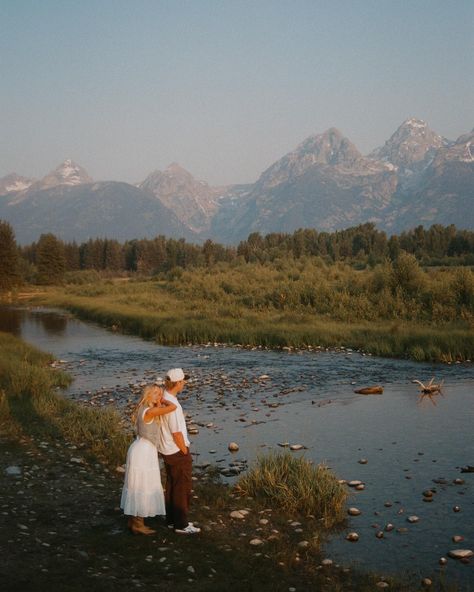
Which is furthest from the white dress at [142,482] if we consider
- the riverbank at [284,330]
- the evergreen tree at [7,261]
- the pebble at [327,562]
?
the evergreen tree at [7,261]

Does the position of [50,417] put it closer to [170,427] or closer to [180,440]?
[170,427]

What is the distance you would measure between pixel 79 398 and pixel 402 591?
14831mm

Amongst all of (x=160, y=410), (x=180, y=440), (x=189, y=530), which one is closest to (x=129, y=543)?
(x=189, y=530)

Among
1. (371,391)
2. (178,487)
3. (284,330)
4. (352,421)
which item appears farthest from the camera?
(284,330)

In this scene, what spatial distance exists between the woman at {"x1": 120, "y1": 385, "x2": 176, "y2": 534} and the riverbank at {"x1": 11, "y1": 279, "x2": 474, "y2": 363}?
19.2 metres

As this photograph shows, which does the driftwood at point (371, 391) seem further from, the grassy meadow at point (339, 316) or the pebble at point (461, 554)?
the pebble at point (461, 554)

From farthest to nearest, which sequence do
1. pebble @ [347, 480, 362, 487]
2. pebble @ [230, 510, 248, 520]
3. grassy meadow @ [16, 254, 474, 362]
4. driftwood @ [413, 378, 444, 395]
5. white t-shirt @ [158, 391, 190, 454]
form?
1. grassy meadow @ [16, 254, 474, 362]
2. driftwood @ [413, 378, 444, 395]
3. pebble @ [347, 480, 362, 487]
4. pebble @ [230, 510, 248, 520]
5. white t-shirt @ [158, 391, 190, 454]

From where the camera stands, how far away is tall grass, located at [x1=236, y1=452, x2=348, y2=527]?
425 inches

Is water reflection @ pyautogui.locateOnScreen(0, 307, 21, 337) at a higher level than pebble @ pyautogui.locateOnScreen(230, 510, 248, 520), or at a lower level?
lower

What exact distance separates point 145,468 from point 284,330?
2526cm

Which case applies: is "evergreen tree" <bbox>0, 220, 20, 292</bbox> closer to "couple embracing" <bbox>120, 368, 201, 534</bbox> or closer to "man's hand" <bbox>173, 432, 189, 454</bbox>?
"couple embracing" <bbox>120, 368, 201, 534</bbox>

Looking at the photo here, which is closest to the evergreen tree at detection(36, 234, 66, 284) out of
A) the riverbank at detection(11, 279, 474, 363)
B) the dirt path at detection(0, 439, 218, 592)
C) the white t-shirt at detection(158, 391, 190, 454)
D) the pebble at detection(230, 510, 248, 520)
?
the riverbank at detection(11, 279, 474, 363)

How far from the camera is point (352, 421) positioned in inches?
687

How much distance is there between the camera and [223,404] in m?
19.7
